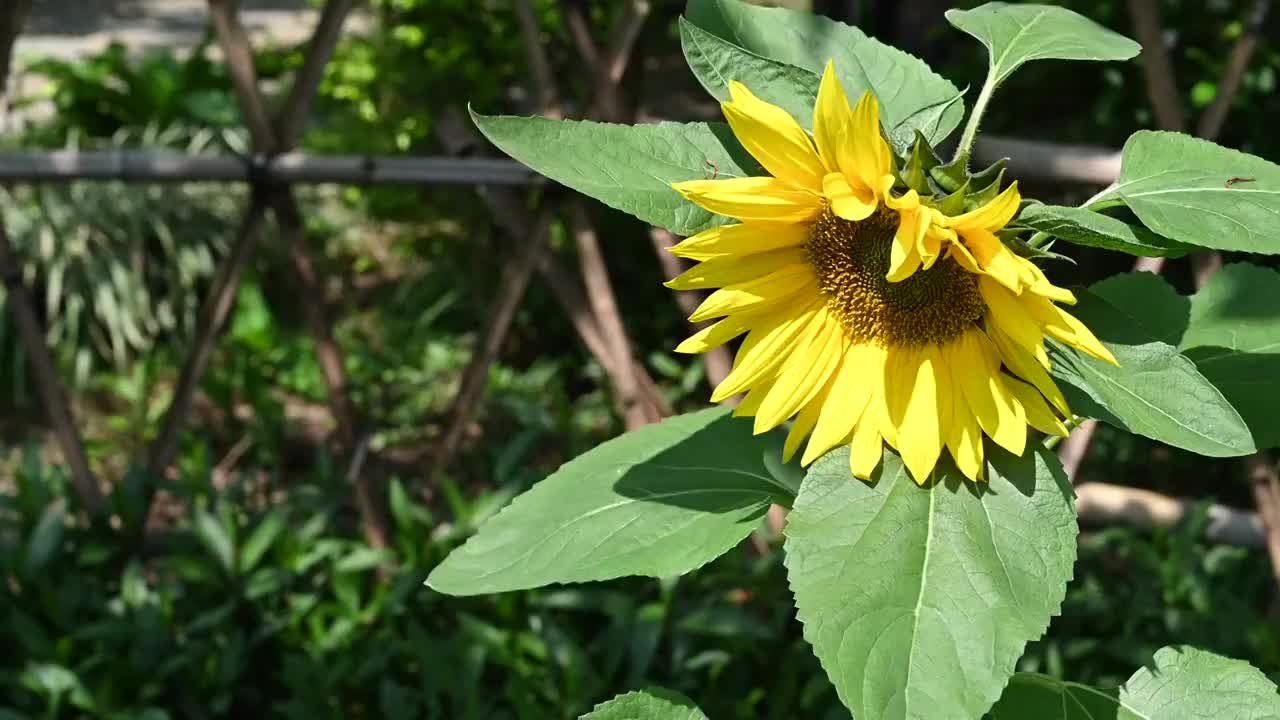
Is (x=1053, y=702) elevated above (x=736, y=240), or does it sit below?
below

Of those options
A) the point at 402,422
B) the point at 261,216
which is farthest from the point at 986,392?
the point at 402,422

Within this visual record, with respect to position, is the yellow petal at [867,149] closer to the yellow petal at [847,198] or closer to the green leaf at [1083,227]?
the yellow petal at [847,198]

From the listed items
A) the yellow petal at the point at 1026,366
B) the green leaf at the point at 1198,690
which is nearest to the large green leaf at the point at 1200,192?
the yellow petal at the point at 1026,366

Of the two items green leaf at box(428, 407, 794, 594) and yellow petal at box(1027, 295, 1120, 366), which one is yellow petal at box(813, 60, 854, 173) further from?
green leaf at box(428, 407, 794, 594)

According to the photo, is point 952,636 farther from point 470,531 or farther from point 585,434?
point 585,434

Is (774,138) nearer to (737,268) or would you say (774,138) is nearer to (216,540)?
(737,268)

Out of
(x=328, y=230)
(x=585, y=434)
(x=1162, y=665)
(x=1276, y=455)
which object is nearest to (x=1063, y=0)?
(x=1276, y=455)
